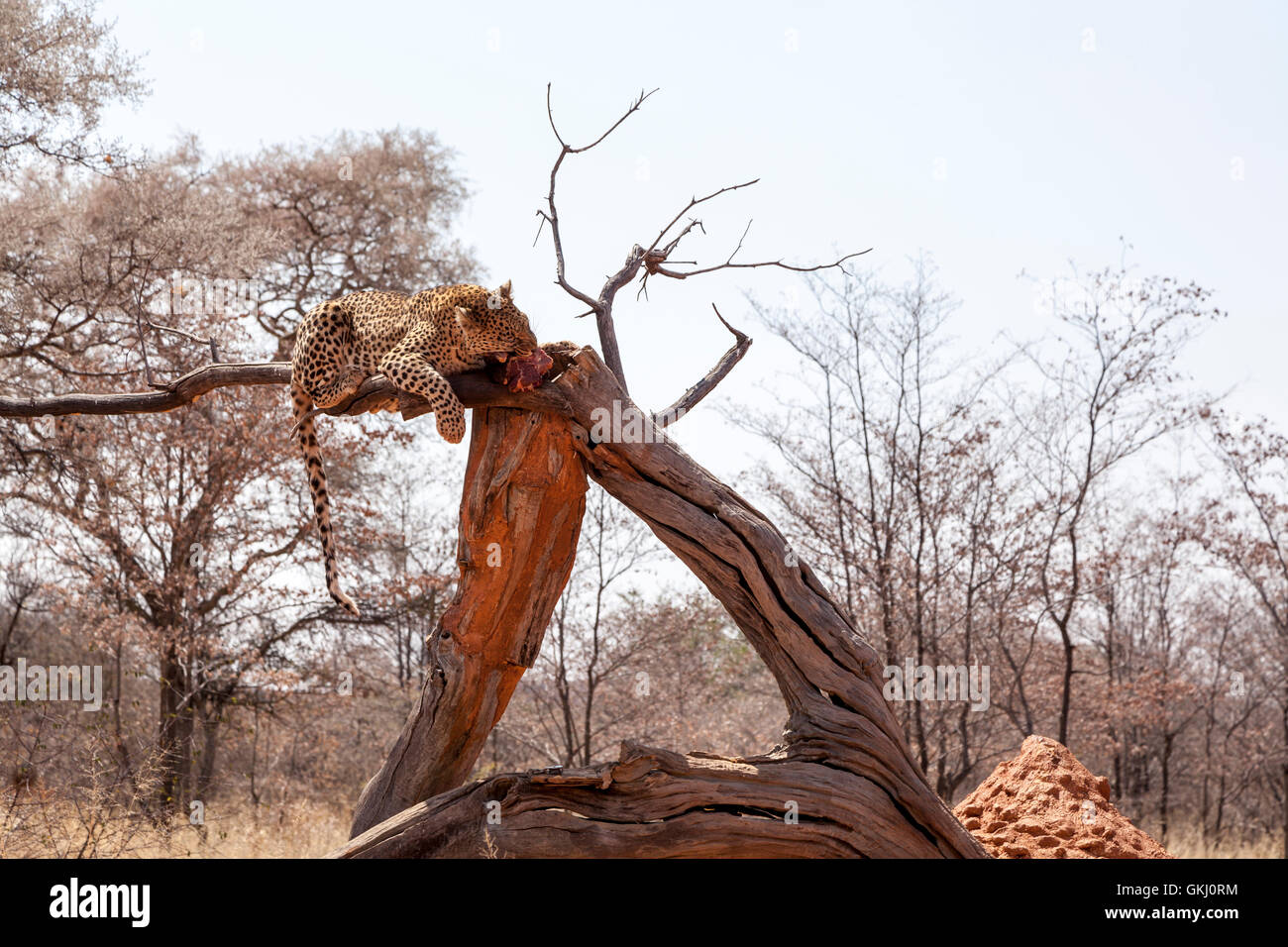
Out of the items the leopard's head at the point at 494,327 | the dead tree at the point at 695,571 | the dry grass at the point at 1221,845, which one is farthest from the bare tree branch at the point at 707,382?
the dry grass at the point at 1221,845

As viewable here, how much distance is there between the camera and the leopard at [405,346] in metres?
4.76

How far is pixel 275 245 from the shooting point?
46.2ft

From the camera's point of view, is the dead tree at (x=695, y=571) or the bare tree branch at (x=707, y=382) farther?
the bare tree branch at (x=707, y=382)

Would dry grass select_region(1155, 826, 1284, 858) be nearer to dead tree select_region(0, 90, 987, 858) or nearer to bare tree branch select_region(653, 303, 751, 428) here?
dead tree select_region(0, 90, 987, 858)

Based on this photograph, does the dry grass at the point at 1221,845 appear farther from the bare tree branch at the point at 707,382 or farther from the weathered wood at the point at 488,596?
the weathered wood at the point at 488,596

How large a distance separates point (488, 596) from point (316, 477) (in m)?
1.26

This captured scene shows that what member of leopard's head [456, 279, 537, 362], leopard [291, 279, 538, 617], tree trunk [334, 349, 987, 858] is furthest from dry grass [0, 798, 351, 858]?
leopard's head [456, 279, 537, 362]

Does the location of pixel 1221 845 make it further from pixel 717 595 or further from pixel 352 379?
pixel 352 379

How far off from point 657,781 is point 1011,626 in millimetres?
9046

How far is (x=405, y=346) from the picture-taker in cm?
491

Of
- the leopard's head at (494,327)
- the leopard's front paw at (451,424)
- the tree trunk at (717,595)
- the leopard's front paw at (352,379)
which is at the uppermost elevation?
the leopard's head at (494,327)
